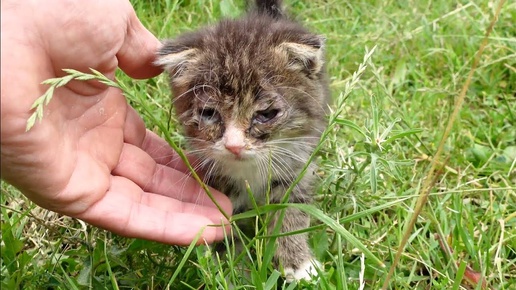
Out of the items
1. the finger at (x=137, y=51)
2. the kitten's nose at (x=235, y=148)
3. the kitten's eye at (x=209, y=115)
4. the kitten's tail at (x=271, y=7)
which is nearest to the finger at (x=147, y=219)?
→ the kitten's nose at (x=235, y=148)

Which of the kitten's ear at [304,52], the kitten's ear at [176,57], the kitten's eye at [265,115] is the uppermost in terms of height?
the kitten's ear at [304,52]

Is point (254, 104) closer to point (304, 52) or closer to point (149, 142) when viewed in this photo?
point (304, 52)

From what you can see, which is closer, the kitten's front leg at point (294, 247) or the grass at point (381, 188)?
the grass at point (381, 188)

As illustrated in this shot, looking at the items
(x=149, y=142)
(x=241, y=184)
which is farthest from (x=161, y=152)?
(x=241, y=184)

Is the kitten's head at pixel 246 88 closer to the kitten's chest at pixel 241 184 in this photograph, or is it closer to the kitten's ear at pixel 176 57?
the kitten's ear at pixel 176 57

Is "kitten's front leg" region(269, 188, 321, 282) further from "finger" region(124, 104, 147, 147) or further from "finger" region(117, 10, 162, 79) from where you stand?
"finger" region(117, 10, 162, 79)

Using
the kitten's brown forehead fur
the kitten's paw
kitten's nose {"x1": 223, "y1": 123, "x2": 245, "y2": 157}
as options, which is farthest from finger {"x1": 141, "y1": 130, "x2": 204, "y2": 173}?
the kitten's paw

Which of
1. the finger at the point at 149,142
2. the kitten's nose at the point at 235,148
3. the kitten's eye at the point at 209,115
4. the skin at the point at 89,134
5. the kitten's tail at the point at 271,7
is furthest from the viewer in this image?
the kitten's tail at the point at 271,7
